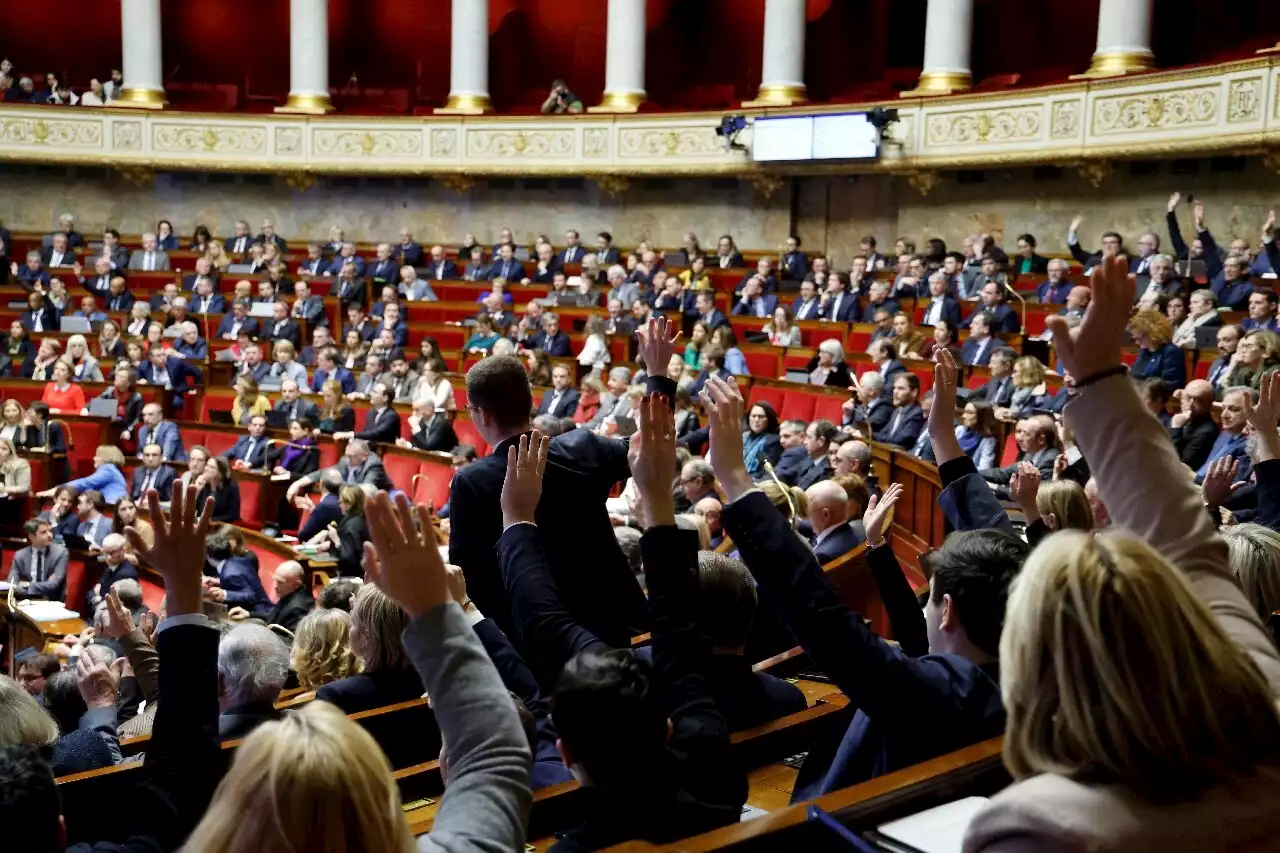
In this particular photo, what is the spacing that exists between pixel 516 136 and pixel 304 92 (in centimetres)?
254

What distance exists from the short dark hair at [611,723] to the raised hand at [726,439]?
36 centimetres

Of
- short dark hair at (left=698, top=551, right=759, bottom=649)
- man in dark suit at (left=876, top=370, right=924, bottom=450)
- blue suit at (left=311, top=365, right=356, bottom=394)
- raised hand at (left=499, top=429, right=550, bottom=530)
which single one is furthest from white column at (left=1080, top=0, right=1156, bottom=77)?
raised hand at (left=499, top=429, right=550, bottom=530)

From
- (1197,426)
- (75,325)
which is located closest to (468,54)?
(75,325)

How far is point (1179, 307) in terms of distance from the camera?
7.70 metres

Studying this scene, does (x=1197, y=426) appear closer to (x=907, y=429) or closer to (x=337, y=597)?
(x=907, y=429)

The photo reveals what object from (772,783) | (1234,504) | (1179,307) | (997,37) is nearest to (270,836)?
(772,783)

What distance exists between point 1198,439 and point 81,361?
7.95 meters

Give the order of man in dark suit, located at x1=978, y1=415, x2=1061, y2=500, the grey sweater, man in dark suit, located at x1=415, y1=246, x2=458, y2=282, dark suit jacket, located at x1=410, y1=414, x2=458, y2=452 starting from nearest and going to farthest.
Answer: the grey sweater → man in dark suit, located at x1=978, y1=415, x2=1061, y2=500 → dark suit jacket, located at x1=410, y1=414, x2=458, y2=452 → man in dark suit, located at x1=415, y1=246, x2=458, y2=282

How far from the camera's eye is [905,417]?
24.2 feet

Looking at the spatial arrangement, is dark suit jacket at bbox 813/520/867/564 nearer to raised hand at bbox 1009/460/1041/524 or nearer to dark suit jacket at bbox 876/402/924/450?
raised hand at bbox 1009/460/1041/524

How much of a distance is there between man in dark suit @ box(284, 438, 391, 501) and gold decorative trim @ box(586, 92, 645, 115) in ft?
21.0

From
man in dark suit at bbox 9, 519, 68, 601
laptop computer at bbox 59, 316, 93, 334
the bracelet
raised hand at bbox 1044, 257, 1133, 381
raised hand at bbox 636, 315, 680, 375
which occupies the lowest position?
man in dark suit at bbox 9, 519, 68, 601

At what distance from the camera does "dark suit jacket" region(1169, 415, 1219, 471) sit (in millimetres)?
5492

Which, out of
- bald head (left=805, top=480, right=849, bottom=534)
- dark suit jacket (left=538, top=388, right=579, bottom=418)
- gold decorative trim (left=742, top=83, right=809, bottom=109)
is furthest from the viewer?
gold decorative trim (left=742, top=83, right=809, bottom=109)
